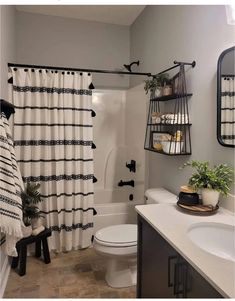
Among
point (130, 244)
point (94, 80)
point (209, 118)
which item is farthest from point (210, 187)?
point (94, 80)

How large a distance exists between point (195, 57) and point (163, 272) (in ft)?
4.86

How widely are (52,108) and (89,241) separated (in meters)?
1.46

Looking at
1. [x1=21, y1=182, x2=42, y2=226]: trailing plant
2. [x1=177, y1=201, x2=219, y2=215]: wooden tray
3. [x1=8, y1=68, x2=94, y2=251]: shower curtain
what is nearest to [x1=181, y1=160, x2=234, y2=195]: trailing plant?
[x1=177, y1=201, x2=219, y2=215]: wooden tray

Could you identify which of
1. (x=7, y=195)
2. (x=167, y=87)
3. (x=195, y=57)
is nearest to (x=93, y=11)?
(x=167, y=87)

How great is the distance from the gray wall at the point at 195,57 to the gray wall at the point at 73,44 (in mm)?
729

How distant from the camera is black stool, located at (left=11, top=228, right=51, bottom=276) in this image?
2074 mm

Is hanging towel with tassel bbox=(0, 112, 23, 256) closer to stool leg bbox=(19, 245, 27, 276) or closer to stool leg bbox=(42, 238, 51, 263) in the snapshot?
stool leg bbox=(19, 245, 27, 276)

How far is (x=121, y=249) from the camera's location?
5.98 feet

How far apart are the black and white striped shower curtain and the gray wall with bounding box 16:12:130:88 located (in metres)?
1.92

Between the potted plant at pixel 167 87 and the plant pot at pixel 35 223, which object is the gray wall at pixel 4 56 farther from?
the potted plant at pixel 167 87

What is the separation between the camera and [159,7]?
2369 millimetres

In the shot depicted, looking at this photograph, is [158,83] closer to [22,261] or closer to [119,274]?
[119,274]

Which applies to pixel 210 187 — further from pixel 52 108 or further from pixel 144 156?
pixel 52 108

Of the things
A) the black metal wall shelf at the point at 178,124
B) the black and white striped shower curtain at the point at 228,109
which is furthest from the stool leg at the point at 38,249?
the black and white striped shower curtain at the point at 228,109
